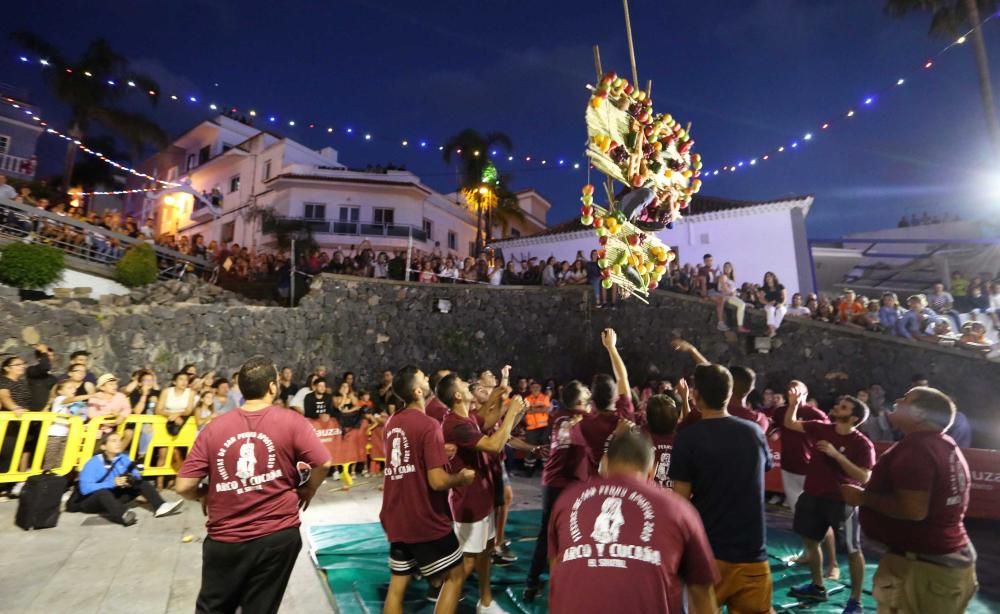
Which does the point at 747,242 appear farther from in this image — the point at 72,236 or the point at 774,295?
the point at 72,236

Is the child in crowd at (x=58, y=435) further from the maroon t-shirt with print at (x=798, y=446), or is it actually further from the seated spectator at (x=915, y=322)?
the seated spectator at (x=915, y=322)

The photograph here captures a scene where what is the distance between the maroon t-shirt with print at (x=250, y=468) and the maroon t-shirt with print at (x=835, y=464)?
14.8 feet

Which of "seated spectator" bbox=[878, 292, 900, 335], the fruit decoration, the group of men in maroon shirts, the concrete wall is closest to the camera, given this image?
the group of men in maroon shirts

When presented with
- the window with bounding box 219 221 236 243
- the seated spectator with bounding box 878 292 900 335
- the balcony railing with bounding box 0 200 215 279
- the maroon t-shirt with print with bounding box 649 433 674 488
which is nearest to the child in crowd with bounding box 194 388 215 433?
the balcony railing with bounding box 0 200 215 279

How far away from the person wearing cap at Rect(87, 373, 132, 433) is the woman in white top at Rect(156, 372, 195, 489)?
518mm

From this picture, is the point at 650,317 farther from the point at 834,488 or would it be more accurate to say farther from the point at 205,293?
the point at 205,293

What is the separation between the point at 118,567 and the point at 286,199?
2417 centimetres

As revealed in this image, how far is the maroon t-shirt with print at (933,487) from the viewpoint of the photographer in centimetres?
313

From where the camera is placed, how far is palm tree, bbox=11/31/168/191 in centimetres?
2042

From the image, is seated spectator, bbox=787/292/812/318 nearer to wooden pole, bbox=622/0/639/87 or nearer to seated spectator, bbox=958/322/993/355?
seated spectator, bbox=958/322/993/355

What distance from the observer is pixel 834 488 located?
4.89 m

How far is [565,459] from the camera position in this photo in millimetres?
4844

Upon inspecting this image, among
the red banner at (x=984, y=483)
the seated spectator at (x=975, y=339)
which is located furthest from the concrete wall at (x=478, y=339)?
the red banner at (x=984, y=483)

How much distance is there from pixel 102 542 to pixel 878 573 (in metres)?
6.87
